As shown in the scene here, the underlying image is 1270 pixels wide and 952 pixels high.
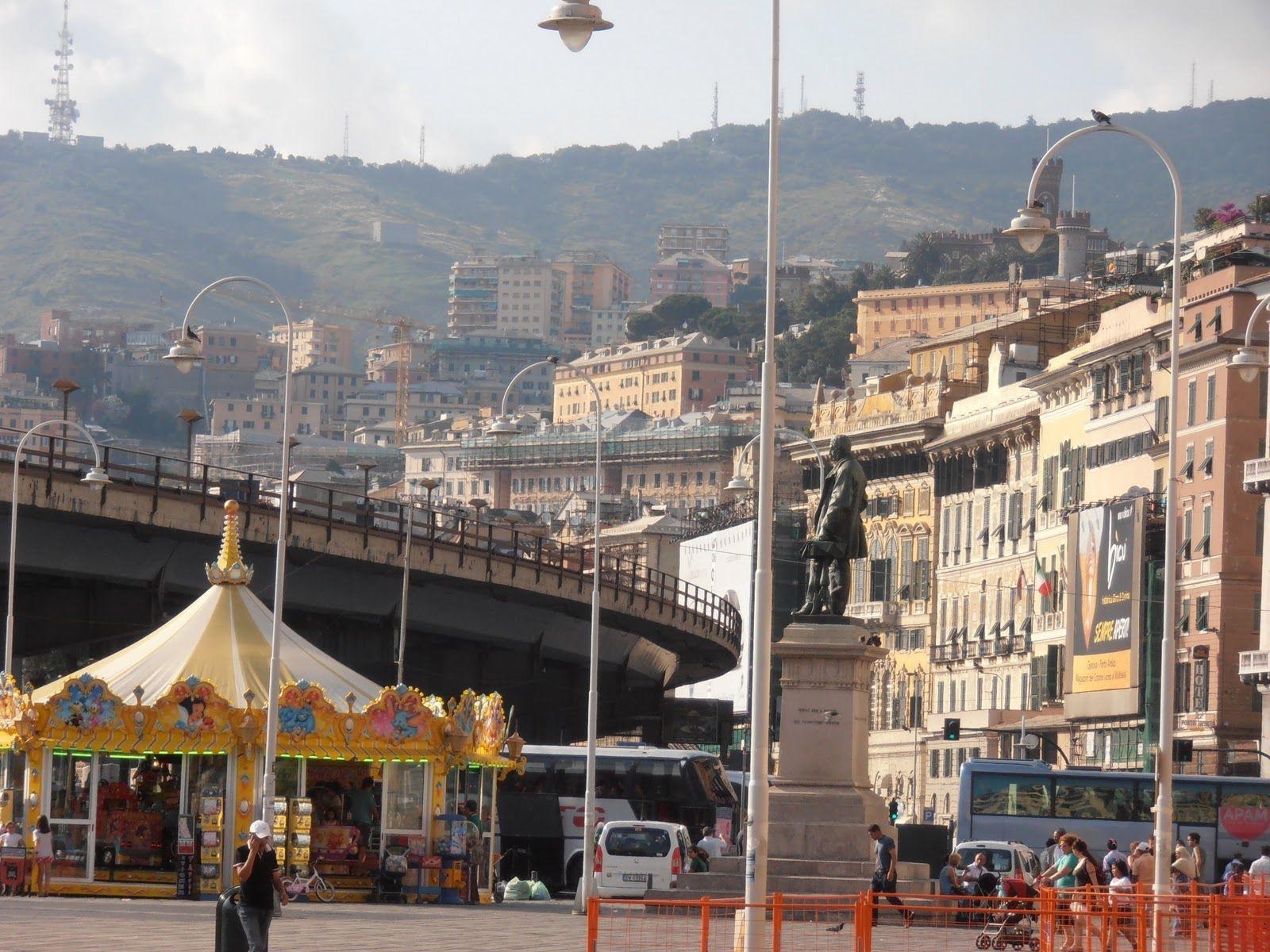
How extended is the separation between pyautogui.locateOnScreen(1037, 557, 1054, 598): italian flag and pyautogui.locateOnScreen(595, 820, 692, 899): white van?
60349mm

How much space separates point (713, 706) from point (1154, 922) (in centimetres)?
7803

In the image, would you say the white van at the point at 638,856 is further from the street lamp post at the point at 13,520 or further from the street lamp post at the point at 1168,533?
the street lamp post at the point at 13,520

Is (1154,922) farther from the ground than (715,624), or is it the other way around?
(715,624)

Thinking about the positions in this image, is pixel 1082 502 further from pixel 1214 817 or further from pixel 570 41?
pixel 570 41

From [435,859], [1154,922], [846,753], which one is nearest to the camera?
[1154,922]

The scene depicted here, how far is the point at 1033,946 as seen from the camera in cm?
3048

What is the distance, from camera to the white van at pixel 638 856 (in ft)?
165

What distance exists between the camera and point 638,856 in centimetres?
5062

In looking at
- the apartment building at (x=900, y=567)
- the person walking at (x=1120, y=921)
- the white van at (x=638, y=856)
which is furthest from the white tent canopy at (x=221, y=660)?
the apartment building at (x=900, y=567)

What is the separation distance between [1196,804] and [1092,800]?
7.69 feet

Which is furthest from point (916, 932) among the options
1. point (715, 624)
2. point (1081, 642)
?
point (1081, 642)

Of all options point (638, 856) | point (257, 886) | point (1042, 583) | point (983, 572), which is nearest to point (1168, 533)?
point (638, 856)

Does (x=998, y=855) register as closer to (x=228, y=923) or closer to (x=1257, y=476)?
(x=228, y=923)

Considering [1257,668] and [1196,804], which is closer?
[1196,804]
